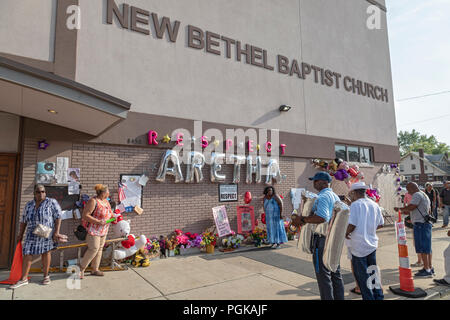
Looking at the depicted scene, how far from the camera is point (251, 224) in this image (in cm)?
893

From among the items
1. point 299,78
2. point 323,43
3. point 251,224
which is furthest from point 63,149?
point 323,43

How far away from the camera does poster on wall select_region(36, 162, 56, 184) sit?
20.2 ft

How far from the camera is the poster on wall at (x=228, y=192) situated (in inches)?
346

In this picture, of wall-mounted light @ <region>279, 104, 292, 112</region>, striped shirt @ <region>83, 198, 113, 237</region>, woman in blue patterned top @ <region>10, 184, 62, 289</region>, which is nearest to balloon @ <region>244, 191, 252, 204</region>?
wall-mounted light @ <region>279, 104, 292, 112</region>

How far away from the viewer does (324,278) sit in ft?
11.7

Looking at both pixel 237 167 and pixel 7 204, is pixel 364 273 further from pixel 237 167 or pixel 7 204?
pixel 7 204

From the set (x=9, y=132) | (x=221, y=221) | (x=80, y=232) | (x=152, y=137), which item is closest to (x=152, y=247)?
(x=80, y=232)

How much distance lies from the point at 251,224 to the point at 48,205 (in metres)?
5.78

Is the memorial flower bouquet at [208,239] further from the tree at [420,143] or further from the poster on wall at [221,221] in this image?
the tree at [420,143]

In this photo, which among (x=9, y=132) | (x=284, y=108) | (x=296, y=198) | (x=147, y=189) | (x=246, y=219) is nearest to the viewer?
(x=9, y=132)

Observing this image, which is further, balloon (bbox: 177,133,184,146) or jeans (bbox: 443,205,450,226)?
jeans (bbox: 443,205,450,226)

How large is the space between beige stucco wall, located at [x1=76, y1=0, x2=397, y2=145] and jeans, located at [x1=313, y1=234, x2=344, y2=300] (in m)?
5.75

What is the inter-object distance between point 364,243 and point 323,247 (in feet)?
2.09

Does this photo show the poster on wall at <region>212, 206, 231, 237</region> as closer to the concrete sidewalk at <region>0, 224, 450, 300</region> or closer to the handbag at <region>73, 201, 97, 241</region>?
the concrete sidewalk at <region>0, 224, 450, 300</region>
